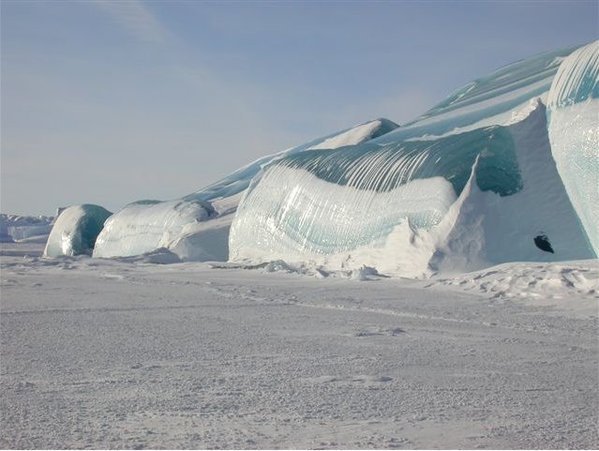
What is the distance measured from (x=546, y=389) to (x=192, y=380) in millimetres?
2527

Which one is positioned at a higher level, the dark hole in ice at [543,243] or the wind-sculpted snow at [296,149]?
the wind-sculpted snow at [296,149]

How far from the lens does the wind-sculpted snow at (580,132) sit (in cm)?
1346

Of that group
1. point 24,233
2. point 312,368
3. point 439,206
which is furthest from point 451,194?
point 24,233

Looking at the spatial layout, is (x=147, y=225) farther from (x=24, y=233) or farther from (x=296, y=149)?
(x=24, y=233)

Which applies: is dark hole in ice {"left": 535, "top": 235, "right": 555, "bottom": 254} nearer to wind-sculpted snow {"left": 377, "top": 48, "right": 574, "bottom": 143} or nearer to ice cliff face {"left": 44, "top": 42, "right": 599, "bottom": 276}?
ice cliff face {"left": 44, "top": 42, "right": 599, "bottom": 276}

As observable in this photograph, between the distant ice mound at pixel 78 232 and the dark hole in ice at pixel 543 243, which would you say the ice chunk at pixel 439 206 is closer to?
the dark hole in ice at pixel 543 243

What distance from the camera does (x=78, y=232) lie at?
35.6 metres

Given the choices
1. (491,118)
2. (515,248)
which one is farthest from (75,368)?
(491,118)

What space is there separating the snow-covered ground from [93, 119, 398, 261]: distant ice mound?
13070mm

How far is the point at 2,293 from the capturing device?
13086 millimetres

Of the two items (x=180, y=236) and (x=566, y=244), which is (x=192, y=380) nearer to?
(x=566, y=244)

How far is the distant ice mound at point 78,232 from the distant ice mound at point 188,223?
3613mm

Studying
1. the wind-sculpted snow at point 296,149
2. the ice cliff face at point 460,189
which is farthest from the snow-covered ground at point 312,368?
the wind-sculpted snow at point 296,149

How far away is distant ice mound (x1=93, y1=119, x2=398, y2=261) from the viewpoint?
25516mm
